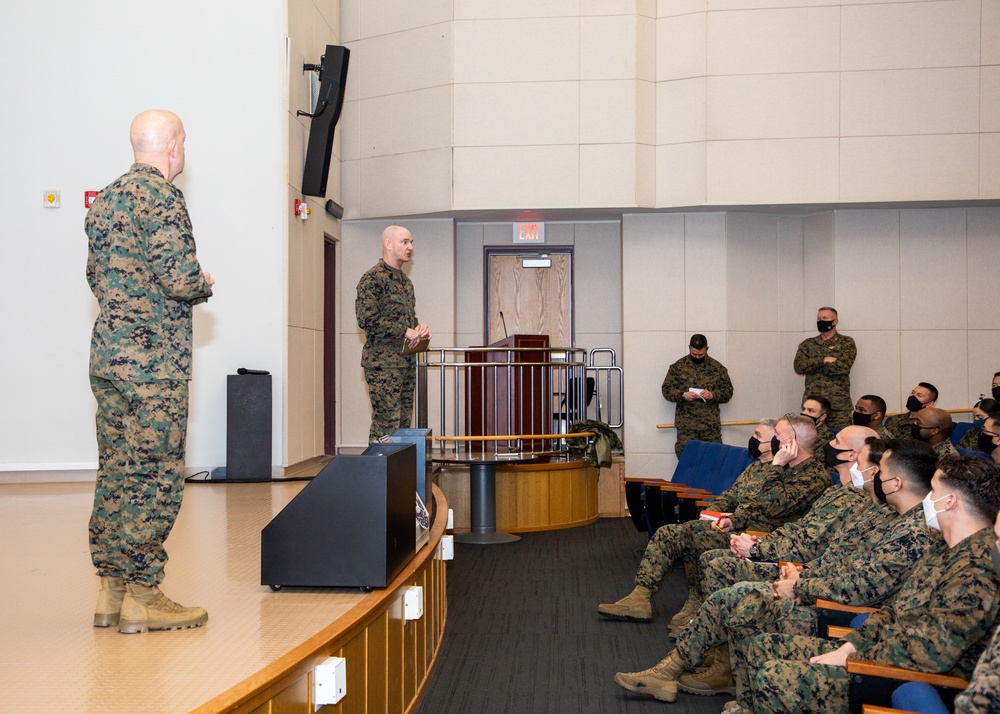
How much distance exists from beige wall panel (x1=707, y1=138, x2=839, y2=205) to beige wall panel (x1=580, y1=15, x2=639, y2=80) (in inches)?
44.1

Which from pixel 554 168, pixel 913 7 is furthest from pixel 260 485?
pixel 913 7

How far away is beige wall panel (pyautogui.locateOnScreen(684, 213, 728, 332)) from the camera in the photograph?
9453 millimetres

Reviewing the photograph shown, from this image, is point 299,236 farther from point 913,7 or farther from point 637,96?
point 913,7

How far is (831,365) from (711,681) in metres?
5.55

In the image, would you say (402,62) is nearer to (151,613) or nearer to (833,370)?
(833,370)

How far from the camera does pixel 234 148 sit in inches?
296

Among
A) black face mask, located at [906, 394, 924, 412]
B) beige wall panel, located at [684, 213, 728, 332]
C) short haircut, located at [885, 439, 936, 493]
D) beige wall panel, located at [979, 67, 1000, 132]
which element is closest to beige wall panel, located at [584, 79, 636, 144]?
beige wall panel, located at [684, 213, 728, 332]

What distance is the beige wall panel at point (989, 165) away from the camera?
867 cm

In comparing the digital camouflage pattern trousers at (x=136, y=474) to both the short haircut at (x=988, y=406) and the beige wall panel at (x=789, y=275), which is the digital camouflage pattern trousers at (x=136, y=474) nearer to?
the short haircut at (x=988, y=406)

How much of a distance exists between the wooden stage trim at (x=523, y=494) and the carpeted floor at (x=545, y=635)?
0.59 m

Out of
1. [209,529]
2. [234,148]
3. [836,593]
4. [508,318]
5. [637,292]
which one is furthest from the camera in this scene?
[508,318]

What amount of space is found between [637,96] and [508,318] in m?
2.81

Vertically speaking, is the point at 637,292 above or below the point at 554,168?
below

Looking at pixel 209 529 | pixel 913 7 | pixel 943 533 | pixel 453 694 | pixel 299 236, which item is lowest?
pixel 453 694
